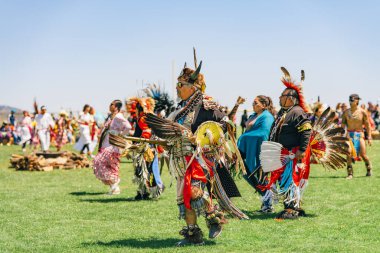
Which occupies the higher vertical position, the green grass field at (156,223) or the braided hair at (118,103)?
the braided hair at (118,103)

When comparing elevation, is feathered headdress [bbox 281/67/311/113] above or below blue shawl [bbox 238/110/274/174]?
above

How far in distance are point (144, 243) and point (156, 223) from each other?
129 centimetres

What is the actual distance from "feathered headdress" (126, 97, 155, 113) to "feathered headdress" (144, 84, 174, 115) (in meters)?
0.20

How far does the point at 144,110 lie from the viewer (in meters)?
9.68

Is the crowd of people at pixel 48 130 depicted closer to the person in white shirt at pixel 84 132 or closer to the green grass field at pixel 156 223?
the person in white shirt at pixel 84 132

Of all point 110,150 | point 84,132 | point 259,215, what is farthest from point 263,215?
point 84,132

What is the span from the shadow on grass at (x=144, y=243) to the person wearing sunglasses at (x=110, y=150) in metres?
3.83

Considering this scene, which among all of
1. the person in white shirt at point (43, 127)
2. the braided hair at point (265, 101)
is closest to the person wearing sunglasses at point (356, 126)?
the braided hair at point (265, 101)

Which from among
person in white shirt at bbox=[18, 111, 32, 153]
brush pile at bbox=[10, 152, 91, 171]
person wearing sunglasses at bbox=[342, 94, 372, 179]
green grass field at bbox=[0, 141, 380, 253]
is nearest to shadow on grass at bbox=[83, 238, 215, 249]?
green grass field at bbox=[0, 141, 380, 253]

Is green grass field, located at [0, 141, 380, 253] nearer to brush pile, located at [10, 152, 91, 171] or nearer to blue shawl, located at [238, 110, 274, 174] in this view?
blue shawl, located at [238, 110, 274, 174]

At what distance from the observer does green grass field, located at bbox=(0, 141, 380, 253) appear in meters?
6.19

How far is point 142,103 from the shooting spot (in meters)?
9.69

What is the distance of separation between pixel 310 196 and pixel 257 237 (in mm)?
3692

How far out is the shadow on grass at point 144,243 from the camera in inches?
244
